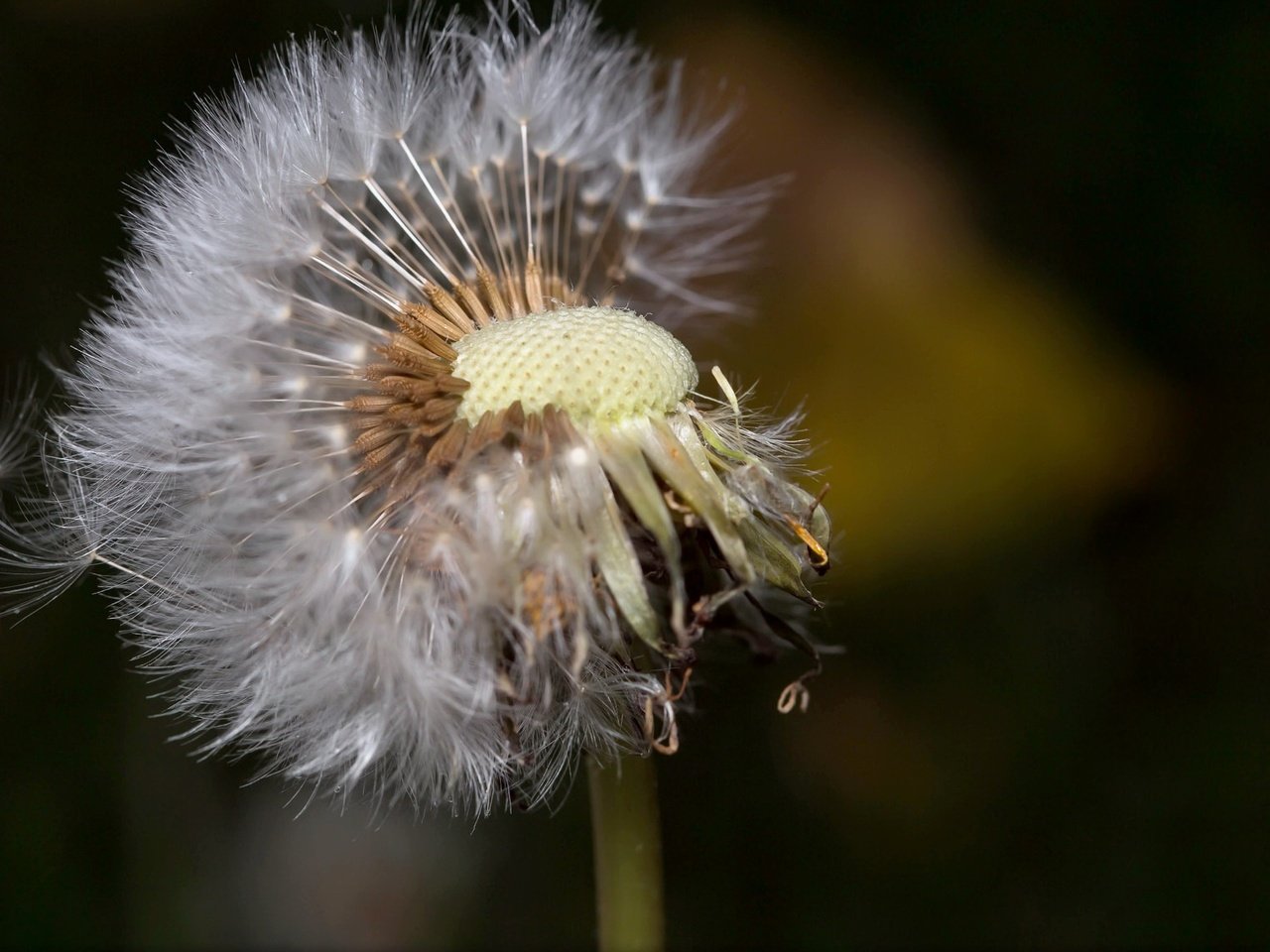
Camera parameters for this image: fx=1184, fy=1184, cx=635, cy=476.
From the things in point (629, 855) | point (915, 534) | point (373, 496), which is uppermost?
point (915, 534)

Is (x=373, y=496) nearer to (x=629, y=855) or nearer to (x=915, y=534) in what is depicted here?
(x=629, y=855)

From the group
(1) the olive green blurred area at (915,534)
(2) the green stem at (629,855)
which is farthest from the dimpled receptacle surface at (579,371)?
(1) the olive green blurred area at (915,534)

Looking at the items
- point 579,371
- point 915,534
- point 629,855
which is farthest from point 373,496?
point 915,534

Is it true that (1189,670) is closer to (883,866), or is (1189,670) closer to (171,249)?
(883,866)

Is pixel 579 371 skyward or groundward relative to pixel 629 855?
skyward

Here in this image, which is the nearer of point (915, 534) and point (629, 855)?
point (629, 855)

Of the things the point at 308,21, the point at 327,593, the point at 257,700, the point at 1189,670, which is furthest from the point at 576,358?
the point at 1189,670

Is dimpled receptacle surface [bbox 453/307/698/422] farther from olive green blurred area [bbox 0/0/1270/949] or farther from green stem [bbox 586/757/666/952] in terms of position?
olive green blurred area [bbox 0/0/1270/949]

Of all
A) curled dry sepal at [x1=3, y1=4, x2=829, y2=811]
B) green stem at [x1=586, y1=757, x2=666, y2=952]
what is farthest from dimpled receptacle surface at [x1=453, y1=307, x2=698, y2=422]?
green stem at [x1=586, y1=757, x2=666, y2=952]
